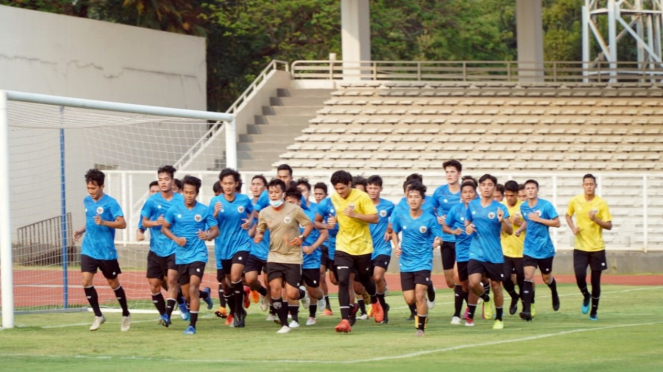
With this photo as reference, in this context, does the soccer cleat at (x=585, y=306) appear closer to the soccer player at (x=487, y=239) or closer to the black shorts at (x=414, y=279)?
the soccer player at (x=487, y=239)

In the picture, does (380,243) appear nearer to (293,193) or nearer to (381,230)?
(381,230)

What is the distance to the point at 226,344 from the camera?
13.0 metres

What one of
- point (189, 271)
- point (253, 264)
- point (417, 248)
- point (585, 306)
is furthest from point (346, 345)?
point (585, 306)

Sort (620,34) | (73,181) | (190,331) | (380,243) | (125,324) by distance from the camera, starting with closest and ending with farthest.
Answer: (190,331), (125,324), (380,243), (73,181), (620,34)

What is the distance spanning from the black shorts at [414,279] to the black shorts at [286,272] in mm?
1256

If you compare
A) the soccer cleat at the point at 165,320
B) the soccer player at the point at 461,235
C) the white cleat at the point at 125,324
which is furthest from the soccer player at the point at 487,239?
the white cleat at the point at 125,324

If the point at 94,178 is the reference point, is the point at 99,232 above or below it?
below

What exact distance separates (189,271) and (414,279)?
271 cm

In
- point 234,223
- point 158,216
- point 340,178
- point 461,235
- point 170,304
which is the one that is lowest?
point 170,304

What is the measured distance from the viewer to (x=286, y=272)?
46.3ft

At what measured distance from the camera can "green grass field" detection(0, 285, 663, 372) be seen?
10992 mm

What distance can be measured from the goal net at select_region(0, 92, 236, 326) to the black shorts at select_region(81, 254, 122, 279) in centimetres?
373

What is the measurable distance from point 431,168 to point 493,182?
718 inches

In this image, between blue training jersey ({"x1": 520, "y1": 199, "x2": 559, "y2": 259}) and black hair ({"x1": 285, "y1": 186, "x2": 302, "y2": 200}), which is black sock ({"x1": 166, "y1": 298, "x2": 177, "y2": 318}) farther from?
blue training jersey ({"x1": 520, "y1": 199, "x2": 559, "y2": 259})
